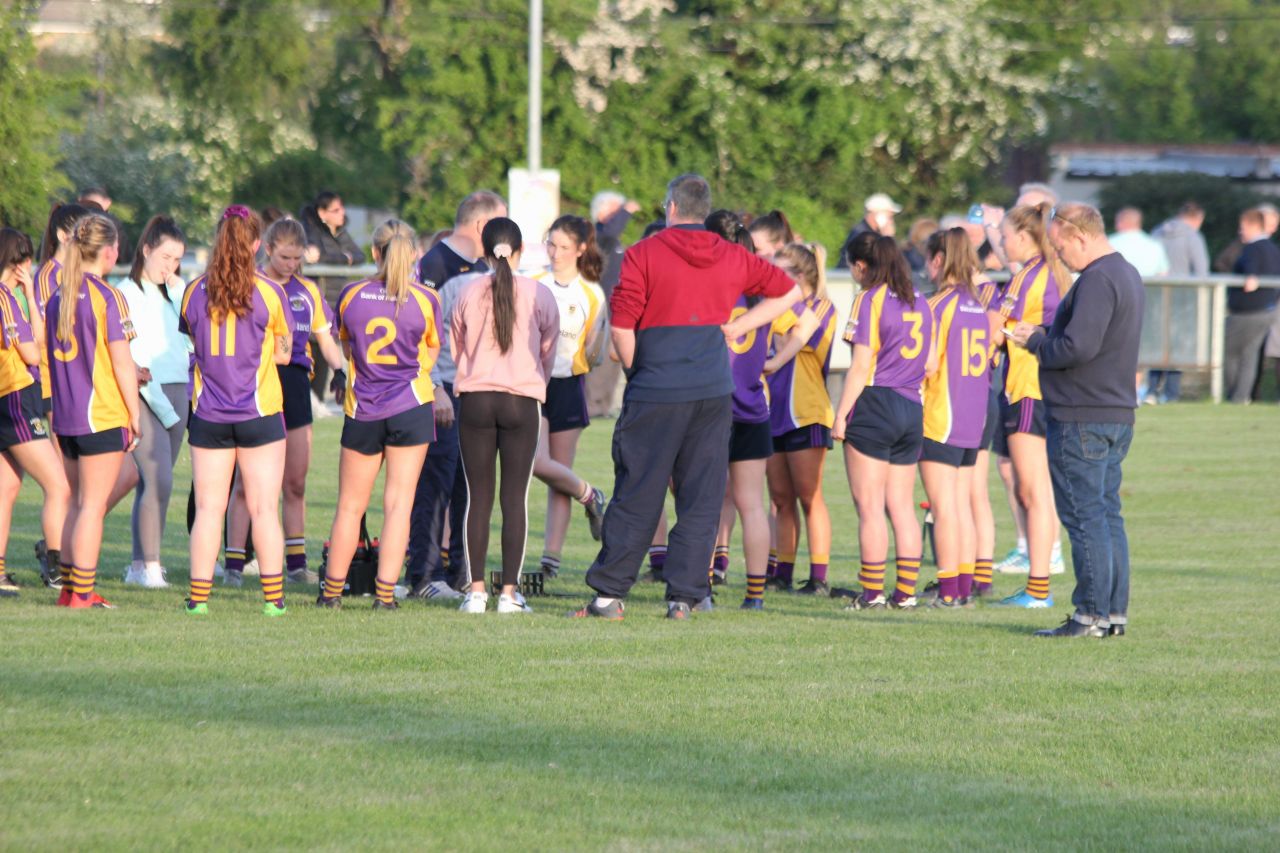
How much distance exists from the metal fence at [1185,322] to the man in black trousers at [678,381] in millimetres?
14996

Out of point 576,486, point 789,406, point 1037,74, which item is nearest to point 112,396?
point 576,486

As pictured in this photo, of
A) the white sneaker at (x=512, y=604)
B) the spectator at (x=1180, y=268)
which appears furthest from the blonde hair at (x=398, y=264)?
the spectator at (x=1180, y=268)

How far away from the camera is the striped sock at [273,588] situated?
944cm

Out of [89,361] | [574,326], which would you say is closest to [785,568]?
[574,326]

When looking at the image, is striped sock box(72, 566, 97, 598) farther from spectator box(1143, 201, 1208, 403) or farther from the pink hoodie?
spectator box(1143, 201, 1208, 403)

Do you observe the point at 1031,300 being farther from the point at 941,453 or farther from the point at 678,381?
the point at 678,381

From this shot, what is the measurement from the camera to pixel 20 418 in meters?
9.90

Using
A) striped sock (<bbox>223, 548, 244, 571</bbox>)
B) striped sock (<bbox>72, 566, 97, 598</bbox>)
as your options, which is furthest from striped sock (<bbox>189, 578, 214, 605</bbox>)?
striped sock (<bbox>223, 548, 244, 571</bbox>)

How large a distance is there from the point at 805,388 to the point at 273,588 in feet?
10.6

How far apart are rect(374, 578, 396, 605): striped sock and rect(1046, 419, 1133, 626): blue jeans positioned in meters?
3.32

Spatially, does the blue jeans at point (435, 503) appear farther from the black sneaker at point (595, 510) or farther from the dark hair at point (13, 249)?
the dark hair at point (13, 249)

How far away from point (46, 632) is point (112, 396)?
135 centimetres

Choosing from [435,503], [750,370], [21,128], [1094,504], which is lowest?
[435,503]

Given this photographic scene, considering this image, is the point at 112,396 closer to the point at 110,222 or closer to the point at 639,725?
the point at 110,222
